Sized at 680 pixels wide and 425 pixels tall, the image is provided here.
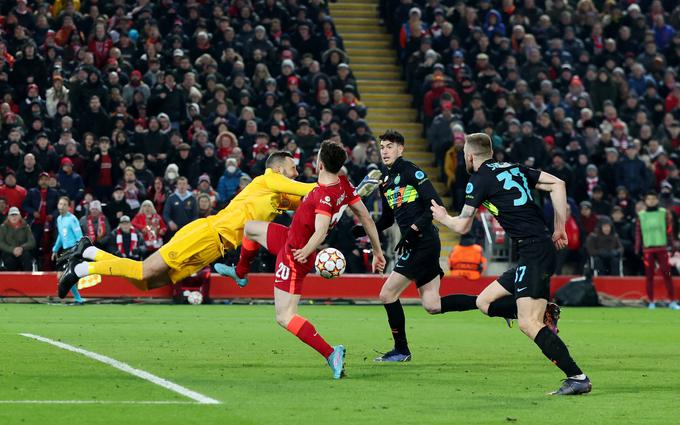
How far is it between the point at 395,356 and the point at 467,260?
40.2 feet

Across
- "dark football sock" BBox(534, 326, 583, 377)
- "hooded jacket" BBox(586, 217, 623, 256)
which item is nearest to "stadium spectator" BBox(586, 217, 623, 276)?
"hooded jacket" BBox(586, 217, 623, 256)

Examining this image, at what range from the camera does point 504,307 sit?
41.8 feet

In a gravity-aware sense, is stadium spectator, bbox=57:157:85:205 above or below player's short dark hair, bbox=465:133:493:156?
below

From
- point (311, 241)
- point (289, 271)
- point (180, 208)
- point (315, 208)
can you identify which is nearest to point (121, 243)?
point (180, 208)

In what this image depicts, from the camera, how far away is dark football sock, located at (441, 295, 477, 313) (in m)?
13.6

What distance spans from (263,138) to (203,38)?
143 inches

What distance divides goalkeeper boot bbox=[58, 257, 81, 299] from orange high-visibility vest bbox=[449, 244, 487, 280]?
13.6m

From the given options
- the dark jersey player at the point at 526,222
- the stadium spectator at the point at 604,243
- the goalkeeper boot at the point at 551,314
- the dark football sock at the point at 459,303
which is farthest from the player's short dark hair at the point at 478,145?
the stadium spectator at the point at 604,243

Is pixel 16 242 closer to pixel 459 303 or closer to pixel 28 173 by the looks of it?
Result: pixel 28 173

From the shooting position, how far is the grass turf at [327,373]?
9.43 m

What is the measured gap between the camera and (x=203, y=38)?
28.7 metres

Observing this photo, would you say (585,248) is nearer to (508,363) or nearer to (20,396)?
(508,363)

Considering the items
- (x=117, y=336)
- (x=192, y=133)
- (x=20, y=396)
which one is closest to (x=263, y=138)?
(x=192, y=133)

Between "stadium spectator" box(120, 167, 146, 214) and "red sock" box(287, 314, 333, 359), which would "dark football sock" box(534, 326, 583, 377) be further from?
"stadium spectator" box(120, 167, 146, 214)
